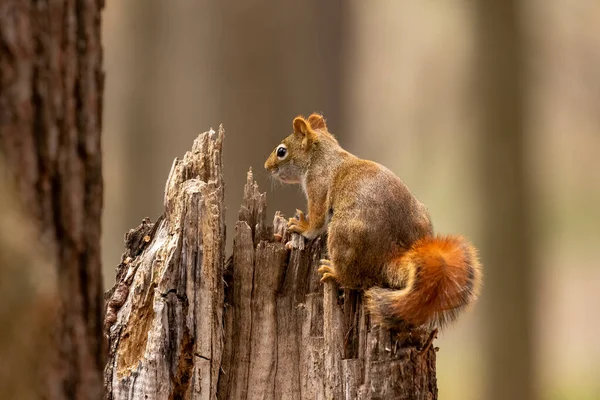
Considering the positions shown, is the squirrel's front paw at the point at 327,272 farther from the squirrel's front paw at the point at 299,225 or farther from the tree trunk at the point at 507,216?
the tree trunk at the point at 507,216

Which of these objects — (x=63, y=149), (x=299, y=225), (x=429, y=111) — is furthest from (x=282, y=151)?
(x=429, y=111)

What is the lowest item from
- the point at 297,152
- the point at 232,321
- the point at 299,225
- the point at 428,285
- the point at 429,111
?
the point at 232,321

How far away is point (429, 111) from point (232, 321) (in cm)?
452

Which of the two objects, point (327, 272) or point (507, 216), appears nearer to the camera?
point (327, 272)

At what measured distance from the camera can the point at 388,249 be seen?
242 cm

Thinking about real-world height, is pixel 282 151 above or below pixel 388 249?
above

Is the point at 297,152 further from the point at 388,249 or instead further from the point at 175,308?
the point at 175,308

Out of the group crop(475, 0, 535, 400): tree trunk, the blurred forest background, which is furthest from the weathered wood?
crop(475, 0, 535, 400): tree trunk

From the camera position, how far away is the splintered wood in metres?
2.15

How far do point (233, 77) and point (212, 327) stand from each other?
112 inches

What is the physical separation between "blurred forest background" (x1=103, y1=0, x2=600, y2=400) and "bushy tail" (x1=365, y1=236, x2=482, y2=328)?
6.44ft

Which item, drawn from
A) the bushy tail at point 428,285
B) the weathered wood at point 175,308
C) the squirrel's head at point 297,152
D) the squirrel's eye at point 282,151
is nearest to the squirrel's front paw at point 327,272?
the bushy tail at point 428,285

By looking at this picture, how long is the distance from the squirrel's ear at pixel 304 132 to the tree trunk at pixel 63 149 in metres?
1.90

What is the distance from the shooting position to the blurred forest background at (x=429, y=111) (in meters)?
4.82
